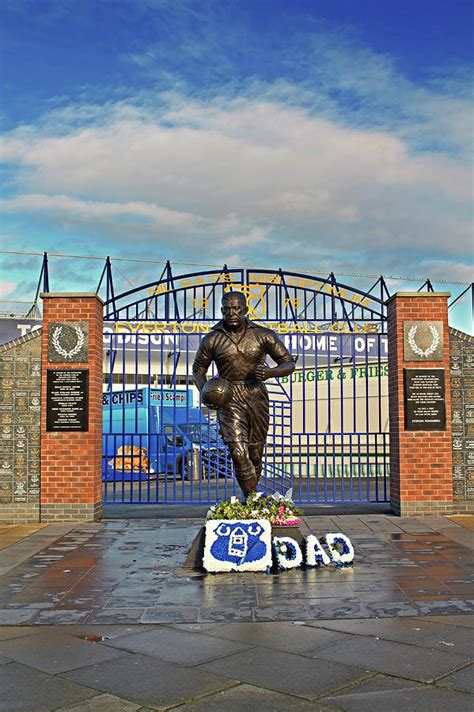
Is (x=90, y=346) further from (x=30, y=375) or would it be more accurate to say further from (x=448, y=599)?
(x=448, y=599)

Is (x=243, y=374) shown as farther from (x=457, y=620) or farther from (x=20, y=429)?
(x=20, y=429)

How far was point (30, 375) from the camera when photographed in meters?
9.70

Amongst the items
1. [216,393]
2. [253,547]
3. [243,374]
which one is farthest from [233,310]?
[253,547]

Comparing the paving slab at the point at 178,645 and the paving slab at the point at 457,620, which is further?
the paving slab at the point at 457,620

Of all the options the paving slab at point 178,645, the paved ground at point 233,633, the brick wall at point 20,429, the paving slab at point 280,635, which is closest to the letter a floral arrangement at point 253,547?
the paved ground at point 233,633

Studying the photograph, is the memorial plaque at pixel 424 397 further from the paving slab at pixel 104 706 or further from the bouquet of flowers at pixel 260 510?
the paving slab at pixel 104 706

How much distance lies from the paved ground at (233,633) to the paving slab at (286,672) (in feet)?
0.03

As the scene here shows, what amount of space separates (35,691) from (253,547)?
296cm

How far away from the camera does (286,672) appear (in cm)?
378

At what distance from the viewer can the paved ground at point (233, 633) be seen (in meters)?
3.51

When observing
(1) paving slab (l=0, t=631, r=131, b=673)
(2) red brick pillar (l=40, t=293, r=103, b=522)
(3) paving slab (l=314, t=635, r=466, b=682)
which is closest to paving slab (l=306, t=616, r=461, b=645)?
(3) paving slab (l=314, t=635, r=466, b=682)

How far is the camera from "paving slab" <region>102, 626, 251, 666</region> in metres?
4.06

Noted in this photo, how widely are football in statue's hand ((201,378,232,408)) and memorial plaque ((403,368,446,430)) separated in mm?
3687

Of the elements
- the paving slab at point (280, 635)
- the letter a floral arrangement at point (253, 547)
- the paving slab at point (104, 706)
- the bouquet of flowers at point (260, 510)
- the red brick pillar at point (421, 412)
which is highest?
the red brick pillar at point (421, 412)
